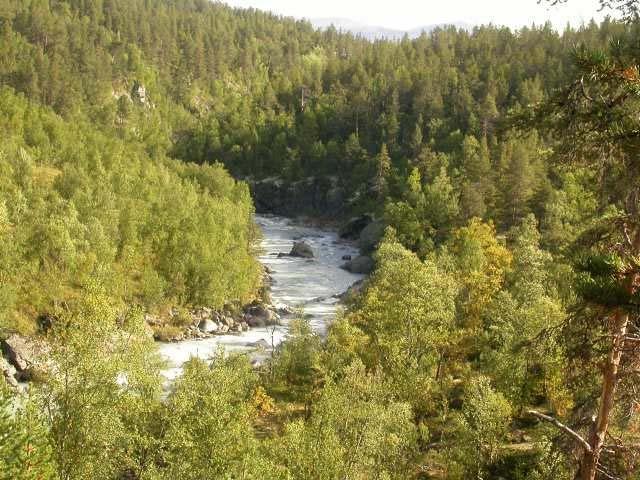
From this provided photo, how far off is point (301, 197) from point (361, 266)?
49.7 metres

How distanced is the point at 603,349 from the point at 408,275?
92.4 feet

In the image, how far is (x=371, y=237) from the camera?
8812cm

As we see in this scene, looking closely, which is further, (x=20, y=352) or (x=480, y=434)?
(x=20, y=352)

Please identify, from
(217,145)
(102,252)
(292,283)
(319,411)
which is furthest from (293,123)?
(319,411)

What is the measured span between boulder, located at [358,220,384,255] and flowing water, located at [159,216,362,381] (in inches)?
133

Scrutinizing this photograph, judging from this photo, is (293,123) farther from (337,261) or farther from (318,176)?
(337,261)

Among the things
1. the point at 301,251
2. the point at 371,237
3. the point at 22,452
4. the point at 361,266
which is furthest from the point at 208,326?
the point at 22,452

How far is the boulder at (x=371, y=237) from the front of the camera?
85562 millimetres

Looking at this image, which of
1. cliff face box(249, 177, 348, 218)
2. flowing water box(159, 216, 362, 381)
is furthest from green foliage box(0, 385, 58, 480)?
cliff face box(249, 177, 348, 218)

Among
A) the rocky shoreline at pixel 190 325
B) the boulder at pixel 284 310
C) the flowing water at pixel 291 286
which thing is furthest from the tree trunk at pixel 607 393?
the boulder at pixel 284 310

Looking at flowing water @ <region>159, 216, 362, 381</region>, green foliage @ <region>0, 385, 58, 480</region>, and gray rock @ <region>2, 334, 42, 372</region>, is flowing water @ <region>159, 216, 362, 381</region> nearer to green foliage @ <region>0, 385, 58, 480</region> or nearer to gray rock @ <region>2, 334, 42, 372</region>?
gray rock @ <region>2, 334, 42, 372</region>

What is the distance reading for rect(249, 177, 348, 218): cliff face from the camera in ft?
395

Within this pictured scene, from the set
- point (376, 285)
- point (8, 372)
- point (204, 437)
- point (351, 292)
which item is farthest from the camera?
point (351, 292)

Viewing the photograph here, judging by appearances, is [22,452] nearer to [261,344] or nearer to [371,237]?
[261,344]
